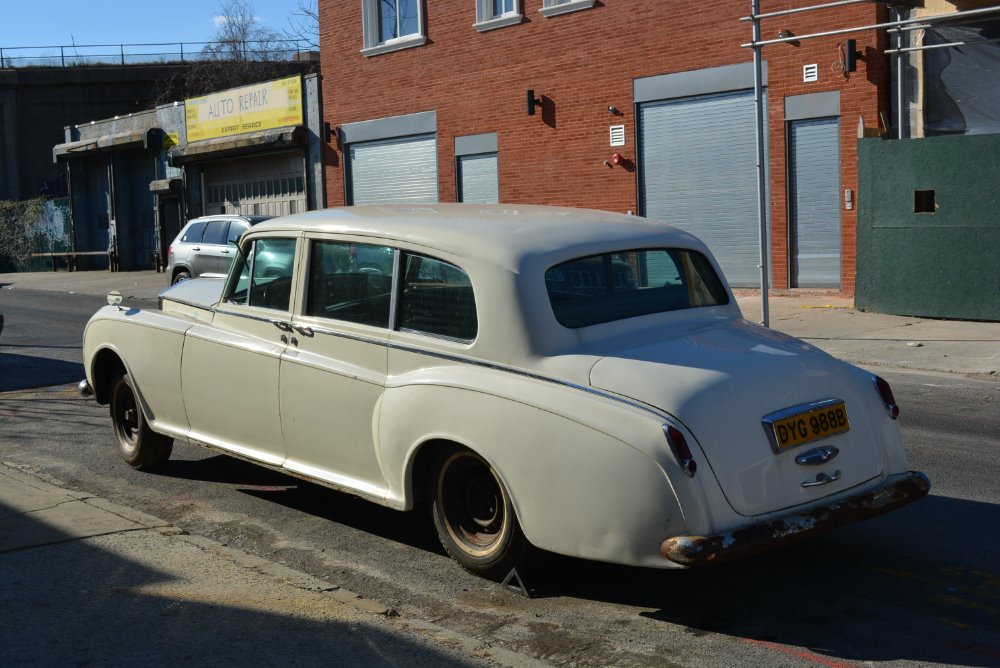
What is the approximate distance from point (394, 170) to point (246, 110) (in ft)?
22.3

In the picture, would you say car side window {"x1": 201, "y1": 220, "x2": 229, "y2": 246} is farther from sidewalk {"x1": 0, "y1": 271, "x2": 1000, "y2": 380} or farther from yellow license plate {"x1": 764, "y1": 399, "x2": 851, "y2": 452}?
yellow license plate {"x1": 764, "y1": 399, "x2": 851, "y2": 452}

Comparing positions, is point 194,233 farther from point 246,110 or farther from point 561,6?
point 246,110

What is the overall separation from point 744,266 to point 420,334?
1467cm

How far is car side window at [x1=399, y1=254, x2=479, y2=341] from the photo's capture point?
5.34 m

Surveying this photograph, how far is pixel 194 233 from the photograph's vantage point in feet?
72.0

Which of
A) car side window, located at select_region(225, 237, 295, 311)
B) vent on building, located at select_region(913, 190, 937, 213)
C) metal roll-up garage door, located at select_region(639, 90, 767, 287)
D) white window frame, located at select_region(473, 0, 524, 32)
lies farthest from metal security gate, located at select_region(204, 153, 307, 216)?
car side window, located at select_region(225, 237, 295, 311)

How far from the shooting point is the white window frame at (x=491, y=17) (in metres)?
22.6

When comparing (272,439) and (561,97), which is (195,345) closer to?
(272,439)

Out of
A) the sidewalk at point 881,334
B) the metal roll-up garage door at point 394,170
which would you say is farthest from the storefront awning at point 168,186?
the sidewalk at point 881,334

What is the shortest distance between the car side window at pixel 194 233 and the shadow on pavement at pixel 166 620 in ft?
55.2

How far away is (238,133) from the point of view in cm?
3127

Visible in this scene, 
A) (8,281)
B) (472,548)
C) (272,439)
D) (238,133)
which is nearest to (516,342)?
(472,548)

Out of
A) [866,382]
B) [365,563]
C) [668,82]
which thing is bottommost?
[365,563]

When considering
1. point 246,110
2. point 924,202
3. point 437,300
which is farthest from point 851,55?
point 246,110
